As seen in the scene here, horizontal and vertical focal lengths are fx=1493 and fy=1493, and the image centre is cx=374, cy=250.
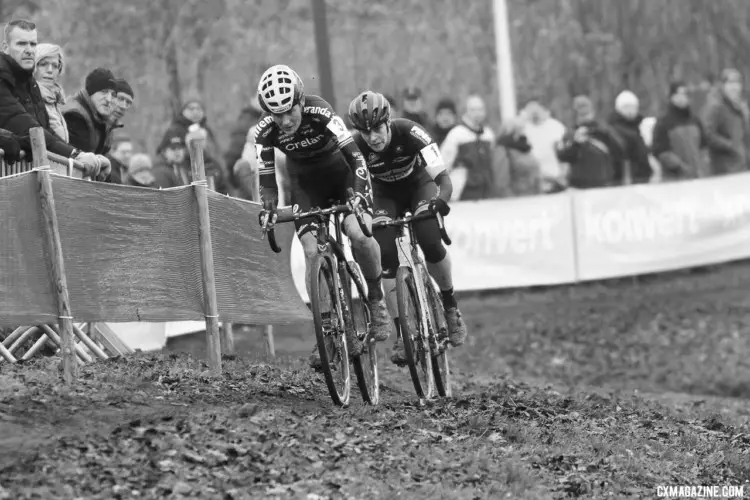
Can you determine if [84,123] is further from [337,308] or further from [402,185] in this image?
[337,308]

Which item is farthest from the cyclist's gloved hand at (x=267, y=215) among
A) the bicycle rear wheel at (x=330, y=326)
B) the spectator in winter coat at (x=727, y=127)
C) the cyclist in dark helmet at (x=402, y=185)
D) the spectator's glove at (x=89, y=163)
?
the spectator in winter coat at (x=727, y=127)

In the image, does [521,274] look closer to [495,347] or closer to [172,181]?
[495,347]

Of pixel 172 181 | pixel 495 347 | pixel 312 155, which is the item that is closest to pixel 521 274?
pixel 495 347

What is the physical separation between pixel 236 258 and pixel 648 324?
32.0 ft

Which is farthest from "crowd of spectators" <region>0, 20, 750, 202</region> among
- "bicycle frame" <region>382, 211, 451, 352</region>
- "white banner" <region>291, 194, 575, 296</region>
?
"bicycle frame" <region>382, 211, 451, 352</region>

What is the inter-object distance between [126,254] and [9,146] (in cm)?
137

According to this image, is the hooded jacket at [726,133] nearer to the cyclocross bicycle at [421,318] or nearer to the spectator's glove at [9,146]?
the cyclocross bicycle at [421,318]

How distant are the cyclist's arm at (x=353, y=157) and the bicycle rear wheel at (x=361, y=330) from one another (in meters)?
0.69

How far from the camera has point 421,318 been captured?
44.5ft

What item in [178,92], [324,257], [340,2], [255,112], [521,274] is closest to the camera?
[324,257]

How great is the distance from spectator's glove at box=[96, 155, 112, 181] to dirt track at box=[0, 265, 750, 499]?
175 cm

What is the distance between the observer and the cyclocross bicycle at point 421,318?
13.2 m

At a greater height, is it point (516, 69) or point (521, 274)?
point (516, 69)

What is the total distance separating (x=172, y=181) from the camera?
1820cm
